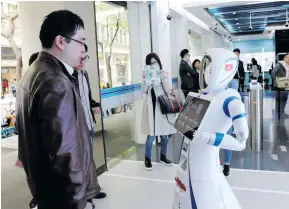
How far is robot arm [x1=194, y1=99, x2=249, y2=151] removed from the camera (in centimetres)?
187

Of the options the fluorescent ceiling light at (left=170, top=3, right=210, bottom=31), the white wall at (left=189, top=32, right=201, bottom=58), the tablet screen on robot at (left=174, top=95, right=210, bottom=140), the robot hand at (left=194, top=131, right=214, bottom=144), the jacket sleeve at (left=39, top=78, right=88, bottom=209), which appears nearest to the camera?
the jacket sleeve at (left=39, top=78, right=88, bottom=209)

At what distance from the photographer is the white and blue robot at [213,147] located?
1.92 metres

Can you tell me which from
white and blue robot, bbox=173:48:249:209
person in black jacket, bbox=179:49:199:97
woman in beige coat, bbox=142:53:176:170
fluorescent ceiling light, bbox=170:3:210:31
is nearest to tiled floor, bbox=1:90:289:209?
woman in beige coat, bbox=142:53:176:170

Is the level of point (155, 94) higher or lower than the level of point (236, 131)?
higher

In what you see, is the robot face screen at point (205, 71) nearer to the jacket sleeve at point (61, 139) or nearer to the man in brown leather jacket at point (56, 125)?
the man in brown leather jacket at point (56, 125)

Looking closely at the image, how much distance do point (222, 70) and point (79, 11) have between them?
2.83 metres

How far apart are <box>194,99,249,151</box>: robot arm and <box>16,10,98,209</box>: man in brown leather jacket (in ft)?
2.98

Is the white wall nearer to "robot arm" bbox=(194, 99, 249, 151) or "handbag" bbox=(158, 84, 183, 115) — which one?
"handbag" bbox=(158, 84, 183, 115)

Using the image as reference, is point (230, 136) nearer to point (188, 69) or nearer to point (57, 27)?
point (57, 27)

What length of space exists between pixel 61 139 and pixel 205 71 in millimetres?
1419

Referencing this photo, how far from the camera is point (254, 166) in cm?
391

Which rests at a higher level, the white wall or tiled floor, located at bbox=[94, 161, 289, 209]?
the white wall

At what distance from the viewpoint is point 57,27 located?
1.18m

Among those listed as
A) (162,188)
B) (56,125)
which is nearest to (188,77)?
(162,188)
